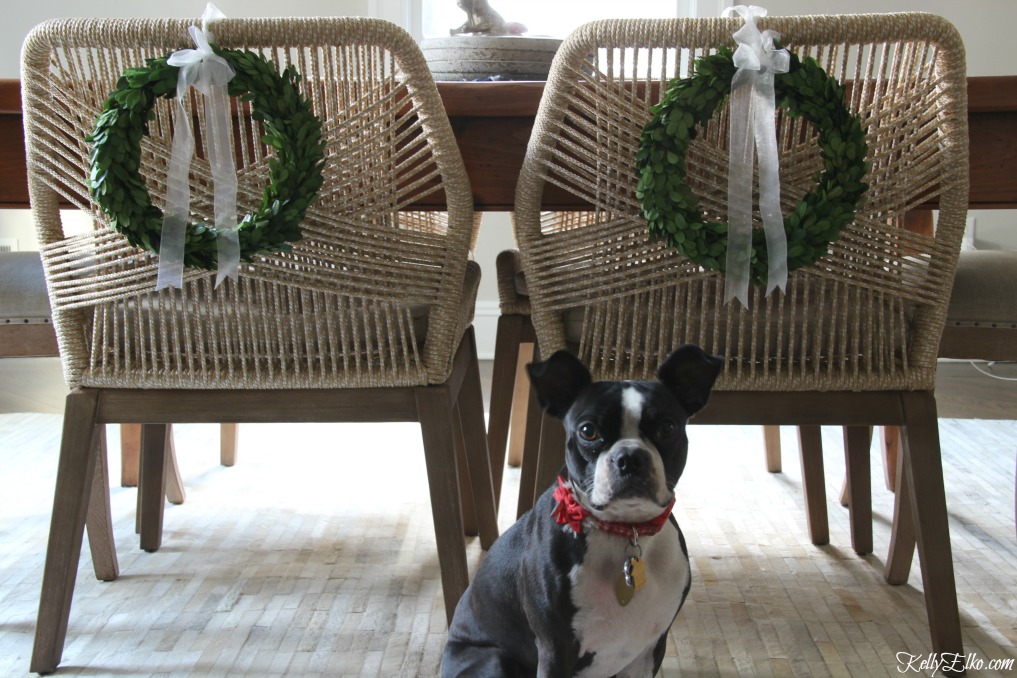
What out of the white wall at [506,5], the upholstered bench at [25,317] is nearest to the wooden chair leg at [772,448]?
the upholstered bench at [25,317]

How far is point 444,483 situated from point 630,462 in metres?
0.42

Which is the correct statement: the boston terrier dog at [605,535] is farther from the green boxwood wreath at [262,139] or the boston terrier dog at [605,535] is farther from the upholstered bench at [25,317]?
the upholstered bench at [25,317]

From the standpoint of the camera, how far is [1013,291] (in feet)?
4.53

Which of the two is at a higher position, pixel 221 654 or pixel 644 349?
pixel 644 349

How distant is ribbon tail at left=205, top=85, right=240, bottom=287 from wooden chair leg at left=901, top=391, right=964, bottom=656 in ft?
2.84

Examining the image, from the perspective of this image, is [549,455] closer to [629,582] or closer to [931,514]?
[629,582]

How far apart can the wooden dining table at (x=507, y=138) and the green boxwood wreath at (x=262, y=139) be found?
0.83ft

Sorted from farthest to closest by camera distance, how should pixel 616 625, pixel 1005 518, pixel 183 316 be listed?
pixel 1005 518, pixel 183 316, pixel 616 625

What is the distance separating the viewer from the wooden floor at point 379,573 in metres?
1.32

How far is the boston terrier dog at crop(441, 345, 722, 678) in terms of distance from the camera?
931 mm

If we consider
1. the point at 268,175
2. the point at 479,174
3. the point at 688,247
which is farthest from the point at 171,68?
the point at 688,247

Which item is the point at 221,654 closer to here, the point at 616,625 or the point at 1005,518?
the point at 616,625

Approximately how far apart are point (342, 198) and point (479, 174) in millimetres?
241

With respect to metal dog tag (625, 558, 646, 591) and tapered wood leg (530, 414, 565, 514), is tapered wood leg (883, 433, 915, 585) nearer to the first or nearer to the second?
tapered wood leg (530, 414, 565, 514)
